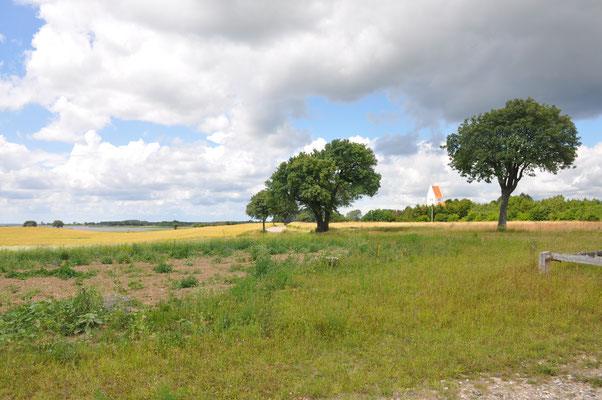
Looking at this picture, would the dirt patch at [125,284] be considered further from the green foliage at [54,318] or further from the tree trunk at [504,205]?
the tree trunk at [504,205]

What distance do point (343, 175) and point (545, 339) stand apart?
3780 cm

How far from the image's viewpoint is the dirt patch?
33.2 feet

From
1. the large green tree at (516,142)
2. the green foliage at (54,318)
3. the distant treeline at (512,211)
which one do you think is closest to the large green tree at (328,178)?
the large green tree at (516,142)

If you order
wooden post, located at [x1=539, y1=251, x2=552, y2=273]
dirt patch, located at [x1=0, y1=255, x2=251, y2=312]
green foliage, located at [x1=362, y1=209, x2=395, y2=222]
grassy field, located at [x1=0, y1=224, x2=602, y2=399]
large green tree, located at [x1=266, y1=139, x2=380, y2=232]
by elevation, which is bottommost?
grassy field, located at [x1=0, y1=224, x2=602, y2=399]

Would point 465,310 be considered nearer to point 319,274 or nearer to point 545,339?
point 545,339

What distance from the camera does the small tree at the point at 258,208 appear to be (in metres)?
65.9

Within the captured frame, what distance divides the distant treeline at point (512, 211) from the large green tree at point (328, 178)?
38.0 m

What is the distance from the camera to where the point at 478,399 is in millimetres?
4645

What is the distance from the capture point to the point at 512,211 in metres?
71.6

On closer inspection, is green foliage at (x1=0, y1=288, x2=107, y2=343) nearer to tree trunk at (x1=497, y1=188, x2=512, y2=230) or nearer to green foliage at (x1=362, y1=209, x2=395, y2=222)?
tree trunk at (x1=497, y1=188, x2=512, y2=230)

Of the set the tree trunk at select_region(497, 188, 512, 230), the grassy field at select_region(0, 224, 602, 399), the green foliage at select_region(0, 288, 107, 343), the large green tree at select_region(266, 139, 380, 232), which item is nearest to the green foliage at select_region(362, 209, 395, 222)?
the large green tree at select_region(266, 139, 380, 232)

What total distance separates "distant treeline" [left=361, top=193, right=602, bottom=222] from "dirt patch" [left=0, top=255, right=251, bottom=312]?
64.6 meters

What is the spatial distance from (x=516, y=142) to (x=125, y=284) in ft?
116

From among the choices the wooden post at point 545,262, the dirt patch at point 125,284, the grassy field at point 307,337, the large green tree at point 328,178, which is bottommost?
the grassy field at point 307,337
